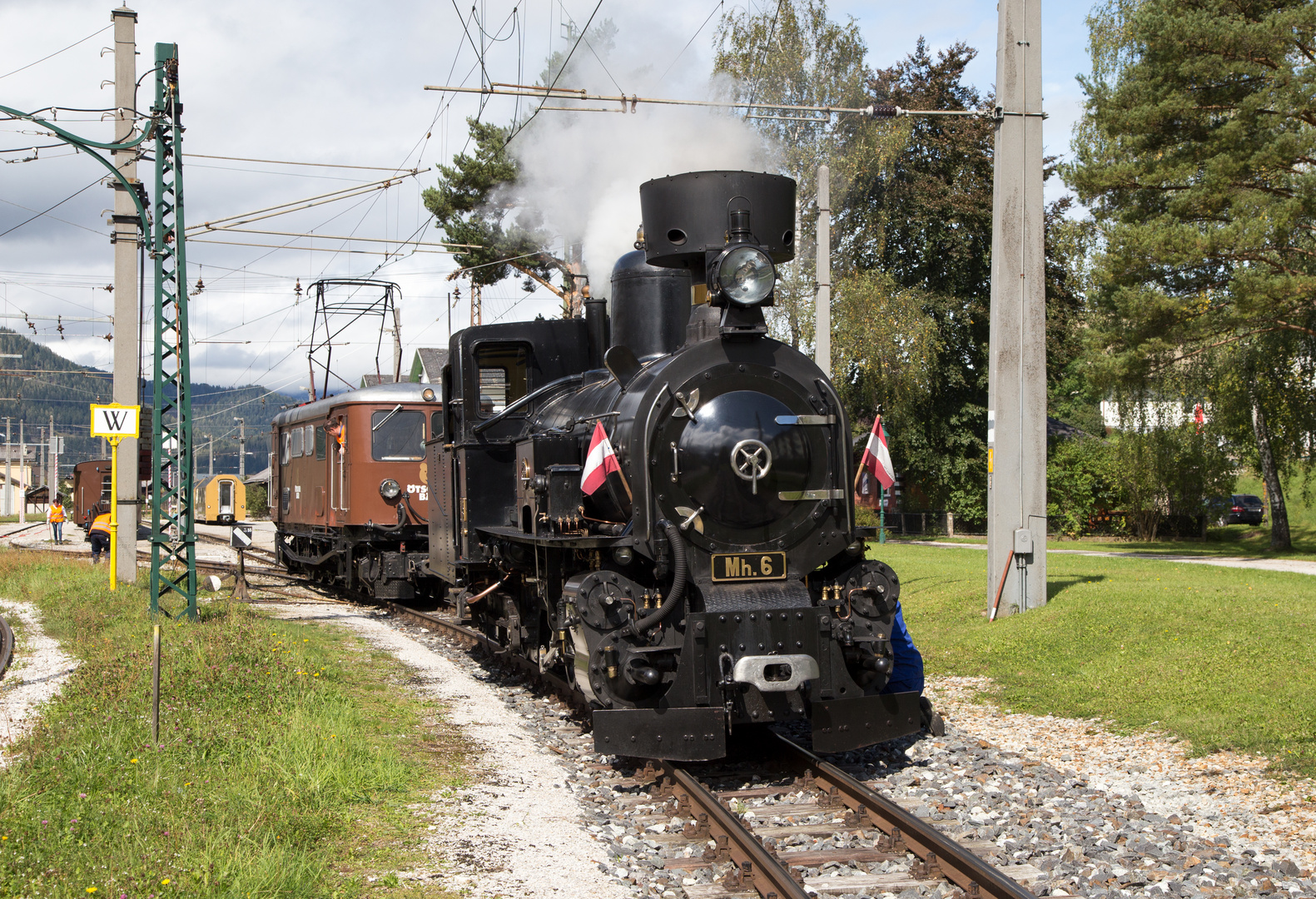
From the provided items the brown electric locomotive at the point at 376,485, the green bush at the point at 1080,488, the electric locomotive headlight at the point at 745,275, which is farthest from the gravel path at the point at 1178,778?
the green bush at the point at 1080,488

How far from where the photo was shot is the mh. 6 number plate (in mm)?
6840

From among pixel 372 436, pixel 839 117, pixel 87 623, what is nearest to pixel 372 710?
pixel 87 623

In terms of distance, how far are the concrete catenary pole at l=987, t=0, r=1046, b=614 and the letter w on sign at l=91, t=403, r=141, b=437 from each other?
10.2 m

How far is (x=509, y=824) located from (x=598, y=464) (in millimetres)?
2321

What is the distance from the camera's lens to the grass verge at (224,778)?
4.80m

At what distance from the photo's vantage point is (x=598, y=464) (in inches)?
283

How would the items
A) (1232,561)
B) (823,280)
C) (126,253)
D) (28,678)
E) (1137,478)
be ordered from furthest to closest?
(1137,478) < (1232,561) < (126,253) < (823,280) < (28,678)

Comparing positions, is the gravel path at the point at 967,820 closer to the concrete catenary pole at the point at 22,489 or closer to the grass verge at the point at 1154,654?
the grass verge at the point at 1154,654

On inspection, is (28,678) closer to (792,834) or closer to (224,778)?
(224,778)

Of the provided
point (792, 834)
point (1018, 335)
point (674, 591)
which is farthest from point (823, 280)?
point (792, 834)

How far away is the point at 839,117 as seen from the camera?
29.8 metres

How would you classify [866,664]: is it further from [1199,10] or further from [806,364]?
[1199,10]

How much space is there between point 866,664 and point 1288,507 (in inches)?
1733

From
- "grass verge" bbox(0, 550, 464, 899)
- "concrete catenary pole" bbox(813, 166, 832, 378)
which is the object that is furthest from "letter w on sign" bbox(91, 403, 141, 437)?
"concrete catenary pole" bbox(813, 166, 832, 378)
